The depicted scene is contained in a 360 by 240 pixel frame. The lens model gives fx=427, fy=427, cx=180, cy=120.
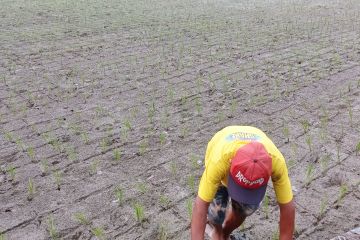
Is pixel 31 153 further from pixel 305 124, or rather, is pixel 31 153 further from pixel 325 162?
pixel 305 124

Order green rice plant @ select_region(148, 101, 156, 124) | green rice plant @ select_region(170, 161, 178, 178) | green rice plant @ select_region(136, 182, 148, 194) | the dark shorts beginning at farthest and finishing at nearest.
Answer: green rice plant @ select_region(148, 101, 156, 124) → green rice plant @ select_region(170, 161, 178, 178) → green rice plant @ select_region(136, 182, 148, 194) → the dark shorts

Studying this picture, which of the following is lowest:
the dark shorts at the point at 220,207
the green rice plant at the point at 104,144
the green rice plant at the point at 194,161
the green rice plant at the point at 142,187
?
the green rice plant at the point at 194,161

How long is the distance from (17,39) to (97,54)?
6.64 feet

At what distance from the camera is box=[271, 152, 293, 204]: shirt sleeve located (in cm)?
215

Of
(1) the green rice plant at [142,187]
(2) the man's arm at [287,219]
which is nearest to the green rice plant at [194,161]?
(1) the green rice plant at [142,187]

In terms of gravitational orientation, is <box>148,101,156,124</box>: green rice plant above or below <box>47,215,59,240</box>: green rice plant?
below

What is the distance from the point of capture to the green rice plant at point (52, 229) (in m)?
2.96

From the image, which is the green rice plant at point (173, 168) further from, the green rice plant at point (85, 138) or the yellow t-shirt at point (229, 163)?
the yellow t-shirt at point (229, 163)

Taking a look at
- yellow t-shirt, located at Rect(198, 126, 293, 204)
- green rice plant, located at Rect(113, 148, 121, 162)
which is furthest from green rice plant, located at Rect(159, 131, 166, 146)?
yellow t-shirt, located at Rect(198, 126, 293, 204)

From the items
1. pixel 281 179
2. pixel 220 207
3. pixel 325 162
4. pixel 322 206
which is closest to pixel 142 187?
pixel 220 207

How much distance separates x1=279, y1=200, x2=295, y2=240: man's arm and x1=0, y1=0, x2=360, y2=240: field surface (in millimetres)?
678

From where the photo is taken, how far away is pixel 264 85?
5.77 m

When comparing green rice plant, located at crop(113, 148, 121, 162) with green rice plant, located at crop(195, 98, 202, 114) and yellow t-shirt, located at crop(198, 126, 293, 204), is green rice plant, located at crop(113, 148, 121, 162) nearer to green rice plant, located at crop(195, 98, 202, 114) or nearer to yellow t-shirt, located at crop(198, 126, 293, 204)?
green rice plant, located at crop(195, 98, 202, 114)

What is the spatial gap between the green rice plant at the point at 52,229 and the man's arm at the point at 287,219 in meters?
1.57
